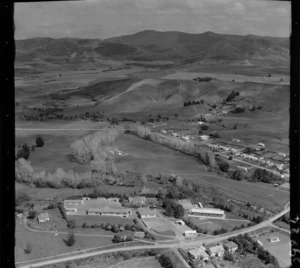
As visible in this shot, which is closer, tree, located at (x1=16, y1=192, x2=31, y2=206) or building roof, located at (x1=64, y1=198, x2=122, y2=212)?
tree, located at (x1=16, y1=192, x2=31, y2=206)

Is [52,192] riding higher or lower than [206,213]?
higher

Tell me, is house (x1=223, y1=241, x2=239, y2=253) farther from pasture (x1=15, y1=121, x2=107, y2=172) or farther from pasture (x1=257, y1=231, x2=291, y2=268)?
pasture (x1=15, y1=121, x2=107, y2=172)

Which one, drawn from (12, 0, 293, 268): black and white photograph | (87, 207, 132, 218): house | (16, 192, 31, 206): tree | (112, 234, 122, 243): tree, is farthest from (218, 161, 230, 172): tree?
(16, 192, 31, 206): tree

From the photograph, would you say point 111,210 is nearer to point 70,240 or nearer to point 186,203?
point 70,240

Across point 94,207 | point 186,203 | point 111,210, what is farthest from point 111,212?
point 186,203

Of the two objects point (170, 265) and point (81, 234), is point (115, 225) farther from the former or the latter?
point (170, 265)

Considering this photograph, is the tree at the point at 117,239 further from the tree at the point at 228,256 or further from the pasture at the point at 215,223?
the tree at the point at 228,256
